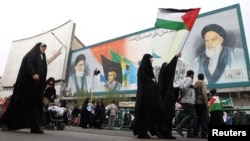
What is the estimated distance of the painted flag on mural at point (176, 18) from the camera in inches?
316

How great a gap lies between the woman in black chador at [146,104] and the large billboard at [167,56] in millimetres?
18491

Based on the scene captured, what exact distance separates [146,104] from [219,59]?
1306 inches

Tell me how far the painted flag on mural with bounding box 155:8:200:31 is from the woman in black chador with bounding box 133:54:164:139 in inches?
69.6

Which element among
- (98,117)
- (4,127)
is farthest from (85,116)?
(4,127)

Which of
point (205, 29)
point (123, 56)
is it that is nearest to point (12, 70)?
point (123, 56)

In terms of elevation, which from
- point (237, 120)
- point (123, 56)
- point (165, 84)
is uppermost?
point (123, 56)

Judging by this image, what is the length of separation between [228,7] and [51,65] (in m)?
36.3

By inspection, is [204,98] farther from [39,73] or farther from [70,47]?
[70,47]

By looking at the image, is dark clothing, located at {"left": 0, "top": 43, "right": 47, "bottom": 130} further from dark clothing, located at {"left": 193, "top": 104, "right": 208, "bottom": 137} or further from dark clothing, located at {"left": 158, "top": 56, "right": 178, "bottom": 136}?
dark clothing, located at {"left": 193, "top": 104, "right": 208, "bottom": 137}

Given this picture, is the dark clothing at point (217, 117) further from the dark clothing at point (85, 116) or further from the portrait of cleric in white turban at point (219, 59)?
the portrait of cleric in white turban at point (219, 59)

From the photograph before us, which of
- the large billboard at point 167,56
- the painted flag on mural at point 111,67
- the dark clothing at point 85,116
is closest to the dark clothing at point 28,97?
the dark clothing at point 85,116

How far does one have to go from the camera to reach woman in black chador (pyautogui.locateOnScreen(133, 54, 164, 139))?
21.1 feet

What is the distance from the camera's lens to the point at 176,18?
26.9ft

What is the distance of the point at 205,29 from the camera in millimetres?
40219
